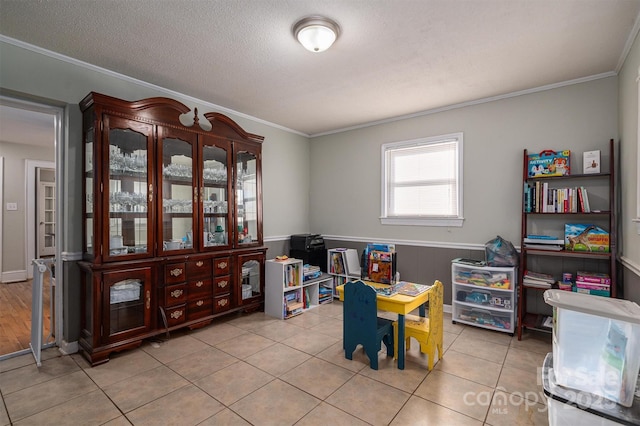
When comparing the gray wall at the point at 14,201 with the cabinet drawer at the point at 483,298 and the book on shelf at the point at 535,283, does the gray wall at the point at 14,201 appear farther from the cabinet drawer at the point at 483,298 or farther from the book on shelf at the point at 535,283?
the book on shelf at the point at 535,283

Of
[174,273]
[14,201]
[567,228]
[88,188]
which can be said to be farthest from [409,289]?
[14,201]

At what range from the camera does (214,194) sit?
3.57m

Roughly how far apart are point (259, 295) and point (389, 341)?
1.88m

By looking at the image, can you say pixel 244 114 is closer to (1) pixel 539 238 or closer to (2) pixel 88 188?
(2) pixel 88 188

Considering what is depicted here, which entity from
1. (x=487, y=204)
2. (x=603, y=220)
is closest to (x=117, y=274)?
(x=487, y=204)

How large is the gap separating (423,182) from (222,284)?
9.43 ft

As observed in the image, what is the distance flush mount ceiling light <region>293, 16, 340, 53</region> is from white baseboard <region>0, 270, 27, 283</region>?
6.58 meters

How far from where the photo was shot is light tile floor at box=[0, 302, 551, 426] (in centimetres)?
194

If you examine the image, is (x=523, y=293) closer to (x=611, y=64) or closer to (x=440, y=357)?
(x=440, y=357)

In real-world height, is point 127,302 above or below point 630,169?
below

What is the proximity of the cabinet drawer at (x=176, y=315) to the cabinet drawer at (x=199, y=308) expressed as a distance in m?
0.05

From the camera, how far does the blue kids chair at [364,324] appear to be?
8.24 feet

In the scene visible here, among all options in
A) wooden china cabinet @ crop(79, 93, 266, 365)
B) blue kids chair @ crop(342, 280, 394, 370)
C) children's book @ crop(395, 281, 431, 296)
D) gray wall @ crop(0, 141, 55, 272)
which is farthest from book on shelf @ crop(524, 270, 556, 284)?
gray wall @ crop(0, 141, 55, 272)

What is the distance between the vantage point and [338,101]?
371cm
